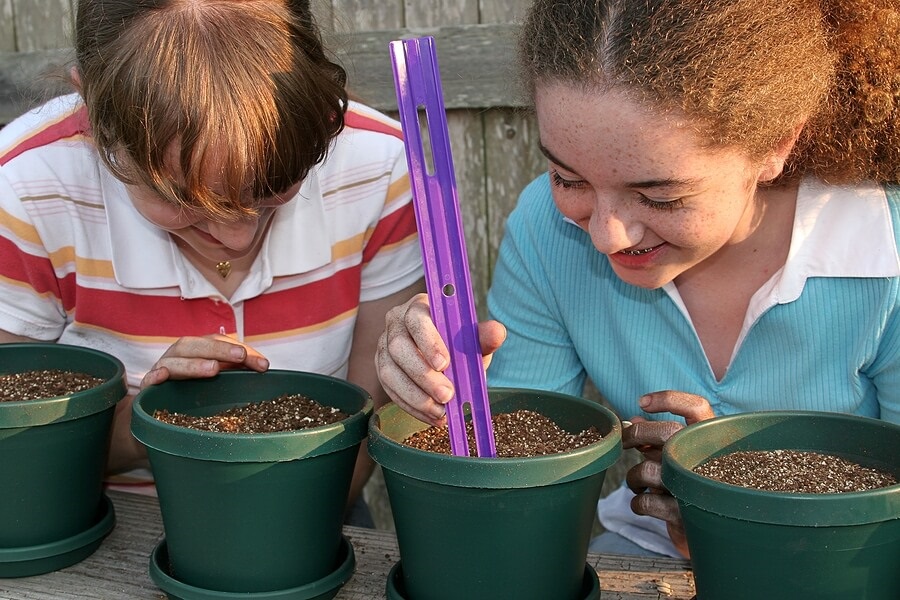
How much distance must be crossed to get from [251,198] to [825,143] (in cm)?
69

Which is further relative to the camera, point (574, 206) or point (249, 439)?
point (574, 206)

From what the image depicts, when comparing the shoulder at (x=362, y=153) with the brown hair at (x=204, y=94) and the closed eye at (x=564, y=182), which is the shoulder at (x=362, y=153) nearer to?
the brown hair at (x=204, y=94)

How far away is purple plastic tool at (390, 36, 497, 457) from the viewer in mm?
1000

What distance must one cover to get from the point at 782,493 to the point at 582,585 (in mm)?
296

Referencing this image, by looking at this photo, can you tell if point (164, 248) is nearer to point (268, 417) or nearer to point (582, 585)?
point (268, 417)

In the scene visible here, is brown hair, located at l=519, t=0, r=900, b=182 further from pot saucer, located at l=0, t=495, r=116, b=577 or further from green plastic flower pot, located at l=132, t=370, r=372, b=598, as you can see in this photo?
pot saucer, located at l=0, t=495, r=116, b=577

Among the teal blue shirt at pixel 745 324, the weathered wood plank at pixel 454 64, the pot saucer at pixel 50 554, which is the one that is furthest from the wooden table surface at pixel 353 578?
the weathered wood plank at pixel 454 64

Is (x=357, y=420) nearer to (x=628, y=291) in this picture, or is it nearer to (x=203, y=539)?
(x=203, y=539)

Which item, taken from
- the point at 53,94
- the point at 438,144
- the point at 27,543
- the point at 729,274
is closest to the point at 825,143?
the point at 729,274

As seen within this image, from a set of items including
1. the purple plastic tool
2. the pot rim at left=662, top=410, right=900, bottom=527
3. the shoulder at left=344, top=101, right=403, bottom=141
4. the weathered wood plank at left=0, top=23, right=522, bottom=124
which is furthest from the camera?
the weathered wood plank at left=0, top=23, right=522, bottom=124

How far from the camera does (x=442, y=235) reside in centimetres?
103

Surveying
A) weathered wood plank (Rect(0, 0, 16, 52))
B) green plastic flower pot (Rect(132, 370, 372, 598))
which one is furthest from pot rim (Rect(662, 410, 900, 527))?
weathered wood plank (Rect(0, 0, 16, 52))

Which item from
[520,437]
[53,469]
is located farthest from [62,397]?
[520,437]

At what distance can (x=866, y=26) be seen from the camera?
3.90 ft
